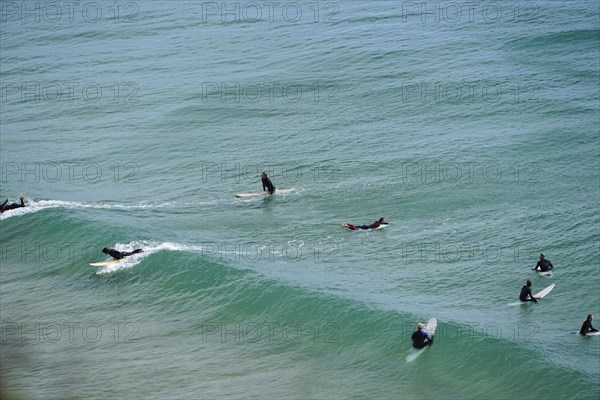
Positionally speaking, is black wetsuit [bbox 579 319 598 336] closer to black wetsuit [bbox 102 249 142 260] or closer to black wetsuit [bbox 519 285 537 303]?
black wetsuit [bbox 519 285 537 303]

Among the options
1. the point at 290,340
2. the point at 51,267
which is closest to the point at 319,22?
the point at 51,267

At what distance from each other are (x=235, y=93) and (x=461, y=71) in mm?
20331

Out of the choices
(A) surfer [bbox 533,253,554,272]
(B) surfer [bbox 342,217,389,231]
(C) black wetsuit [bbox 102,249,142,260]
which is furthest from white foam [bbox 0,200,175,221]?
(A) surfer [bbox 533,253,554,272]

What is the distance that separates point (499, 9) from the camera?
83.5 metres

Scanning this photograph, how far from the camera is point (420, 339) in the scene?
34500mm

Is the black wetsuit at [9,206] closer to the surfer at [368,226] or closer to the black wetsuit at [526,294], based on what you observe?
the surfer at [368,226]

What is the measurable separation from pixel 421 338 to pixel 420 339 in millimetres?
59

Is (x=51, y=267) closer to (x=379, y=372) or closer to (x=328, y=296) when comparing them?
(x=328, y=296)

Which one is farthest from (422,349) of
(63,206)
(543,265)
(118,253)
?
(63,206)

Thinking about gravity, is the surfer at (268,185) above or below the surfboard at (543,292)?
above

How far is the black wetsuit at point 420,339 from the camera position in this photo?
34500 mm

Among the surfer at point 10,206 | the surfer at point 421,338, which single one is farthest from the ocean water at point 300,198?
the surfer at point 10,206

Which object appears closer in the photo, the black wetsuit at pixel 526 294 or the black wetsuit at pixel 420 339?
the black wetsuit at pixel 420 339

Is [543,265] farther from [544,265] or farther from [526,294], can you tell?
[526,294]
